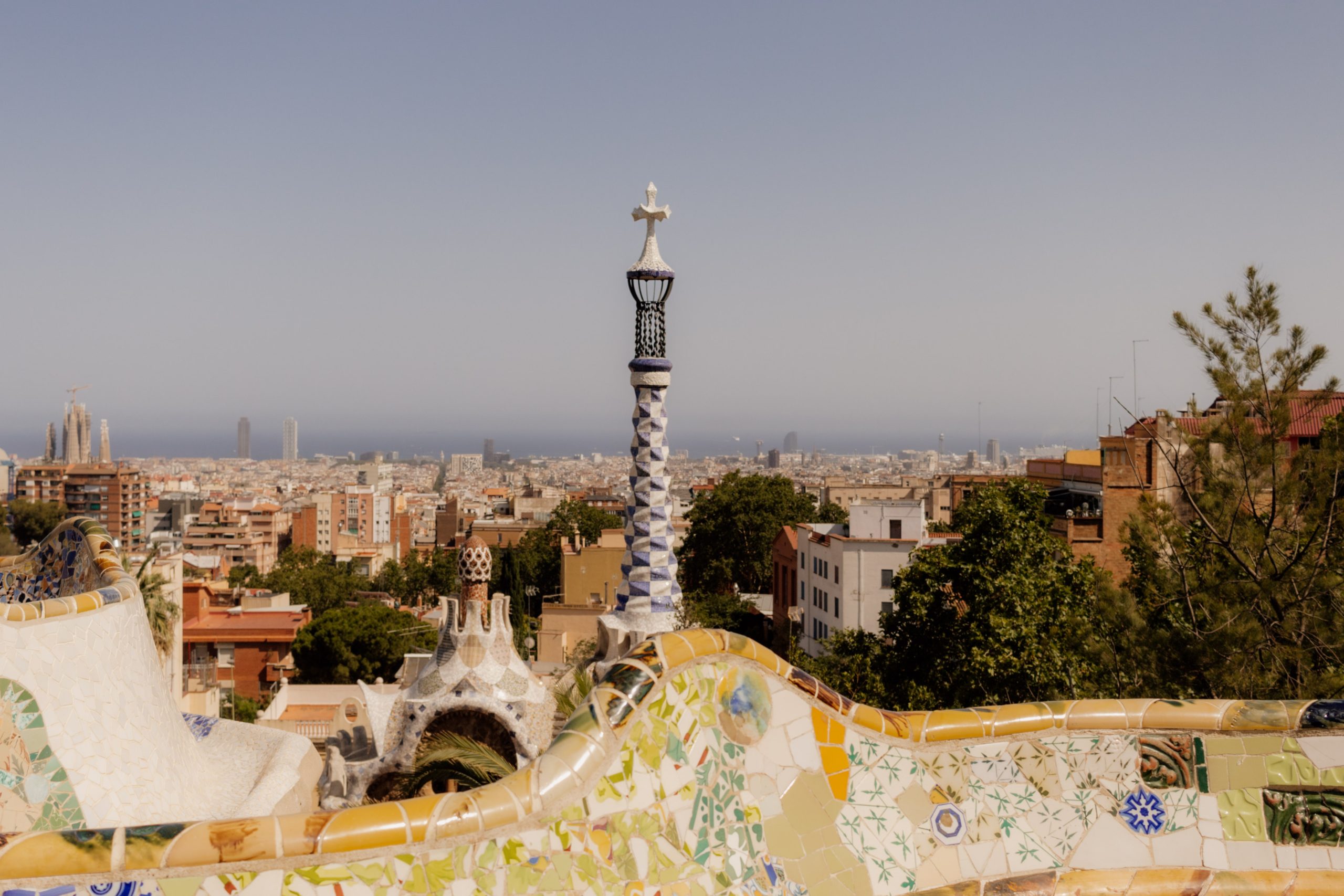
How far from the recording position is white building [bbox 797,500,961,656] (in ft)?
79.3

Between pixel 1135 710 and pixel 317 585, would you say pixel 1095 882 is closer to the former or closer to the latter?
pixel 1135 710

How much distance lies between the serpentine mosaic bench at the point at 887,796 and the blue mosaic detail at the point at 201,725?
17.4 feet

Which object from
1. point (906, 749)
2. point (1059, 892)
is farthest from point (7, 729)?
point (1059, 892)

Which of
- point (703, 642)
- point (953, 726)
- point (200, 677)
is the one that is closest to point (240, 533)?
point (200, 677)

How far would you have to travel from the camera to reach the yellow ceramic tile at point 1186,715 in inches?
139

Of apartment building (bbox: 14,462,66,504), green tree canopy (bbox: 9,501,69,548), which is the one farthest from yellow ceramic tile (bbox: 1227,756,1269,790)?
apartment building (bbox: 14,462,66,504)

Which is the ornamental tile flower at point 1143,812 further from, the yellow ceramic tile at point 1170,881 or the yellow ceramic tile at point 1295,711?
the yellow ceramic tile at point 1295,711

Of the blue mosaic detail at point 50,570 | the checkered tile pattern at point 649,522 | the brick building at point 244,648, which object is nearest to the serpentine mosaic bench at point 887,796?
the blue mosaic detail at point 50,570

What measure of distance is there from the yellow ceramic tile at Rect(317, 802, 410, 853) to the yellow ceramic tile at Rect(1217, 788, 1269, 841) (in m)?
2.43

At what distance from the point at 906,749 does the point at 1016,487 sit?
11305 millimetres

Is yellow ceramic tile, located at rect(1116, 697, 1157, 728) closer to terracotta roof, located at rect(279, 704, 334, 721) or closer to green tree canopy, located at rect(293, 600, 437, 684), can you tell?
terracotta roof, located at rect(279, 704, 334, 721)

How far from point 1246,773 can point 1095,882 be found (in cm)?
60

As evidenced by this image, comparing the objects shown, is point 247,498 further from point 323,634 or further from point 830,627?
point 830,627

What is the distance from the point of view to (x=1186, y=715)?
3564 mm
